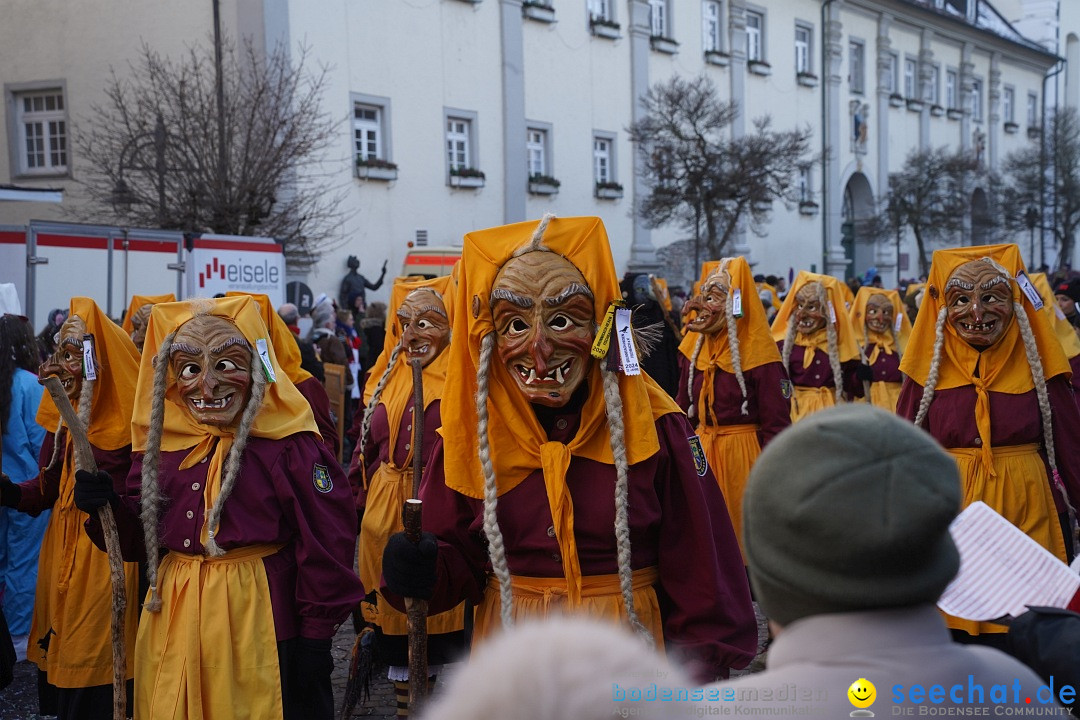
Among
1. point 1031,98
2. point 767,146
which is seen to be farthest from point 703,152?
point 1031,98

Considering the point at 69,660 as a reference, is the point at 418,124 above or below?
above

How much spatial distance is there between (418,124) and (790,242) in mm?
14384

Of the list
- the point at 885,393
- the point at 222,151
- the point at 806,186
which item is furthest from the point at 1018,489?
the point at 806,186

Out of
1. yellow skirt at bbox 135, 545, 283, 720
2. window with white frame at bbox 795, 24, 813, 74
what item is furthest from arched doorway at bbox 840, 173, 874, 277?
Result: yellow skirt at bbox 135, 545, 283, 720

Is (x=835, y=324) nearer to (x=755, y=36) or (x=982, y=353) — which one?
(x=982, y=353)

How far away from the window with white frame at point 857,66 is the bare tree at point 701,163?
10938 mm

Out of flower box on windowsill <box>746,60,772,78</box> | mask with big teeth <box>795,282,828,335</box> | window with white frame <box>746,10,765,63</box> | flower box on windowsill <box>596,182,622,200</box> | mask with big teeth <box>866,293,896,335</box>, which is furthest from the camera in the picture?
window with white frame <box>746,10,765,63</box>

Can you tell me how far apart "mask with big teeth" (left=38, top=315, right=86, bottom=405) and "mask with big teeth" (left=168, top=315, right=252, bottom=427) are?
1550mm

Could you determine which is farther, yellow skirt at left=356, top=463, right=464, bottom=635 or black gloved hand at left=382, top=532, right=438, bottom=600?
yellow skirt at left=356, top=463, right=464, bottom=635

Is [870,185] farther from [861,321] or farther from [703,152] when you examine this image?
[861,321]

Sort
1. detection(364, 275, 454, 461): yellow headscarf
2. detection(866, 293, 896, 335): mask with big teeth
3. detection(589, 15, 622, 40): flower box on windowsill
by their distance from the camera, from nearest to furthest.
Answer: detection(364, 275, 454, 461): yellow headscarf
detection(866, 293, 896, 335): mask with big teeth
detection(589, 15, 622, 40): flower box on windowsill

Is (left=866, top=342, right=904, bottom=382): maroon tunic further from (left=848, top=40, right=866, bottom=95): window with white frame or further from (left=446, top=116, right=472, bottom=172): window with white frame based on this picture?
(left=848, top=40, right=866, bottom=95): window with white frame

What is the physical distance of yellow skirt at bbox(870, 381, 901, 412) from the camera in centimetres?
966

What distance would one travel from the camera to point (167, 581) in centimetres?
379
